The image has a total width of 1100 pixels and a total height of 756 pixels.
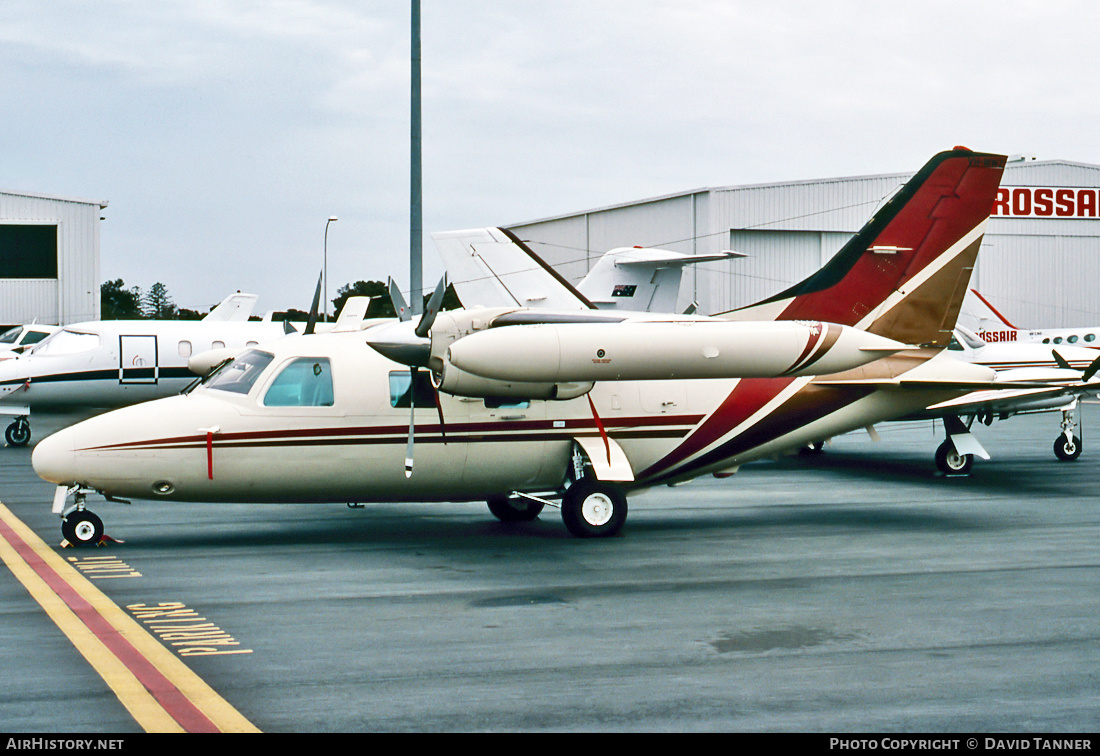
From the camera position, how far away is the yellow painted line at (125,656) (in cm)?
625

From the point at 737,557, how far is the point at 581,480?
203cm

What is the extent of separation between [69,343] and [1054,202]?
44104 mm

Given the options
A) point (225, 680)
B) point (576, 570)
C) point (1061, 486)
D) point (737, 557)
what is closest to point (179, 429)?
point (576, 570)

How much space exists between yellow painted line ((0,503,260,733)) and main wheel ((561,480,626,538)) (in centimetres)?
502

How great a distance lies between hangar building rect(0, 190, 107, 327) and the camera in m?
54.0

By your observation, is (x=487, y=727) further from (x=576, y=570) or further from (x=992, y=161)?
(x=992, y=161)

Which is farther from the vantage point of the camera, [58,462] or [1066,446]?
[1066,446]

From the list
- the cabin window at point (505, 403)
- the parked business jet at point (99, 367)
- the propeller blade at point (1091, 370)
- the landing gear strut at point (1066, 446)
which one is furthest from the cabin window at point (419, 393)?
the parked business jet at point (99, 367)

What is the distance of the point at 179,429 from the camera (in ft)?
38.4

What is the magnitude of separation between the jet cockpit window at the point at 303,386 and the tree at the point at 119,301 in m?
95.1

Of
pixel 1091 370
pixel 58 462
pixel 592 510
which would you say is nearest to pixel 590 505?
pixel 592 510

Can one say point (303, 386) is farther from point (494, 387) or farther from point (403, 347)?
point (494, 387)

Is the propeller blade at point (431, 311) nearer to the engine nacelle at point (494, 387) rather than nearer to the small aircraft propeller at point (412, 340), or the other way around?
the small aircraft propeller at point (412, 340)

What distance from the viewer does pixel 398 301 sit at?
14.0 meters
